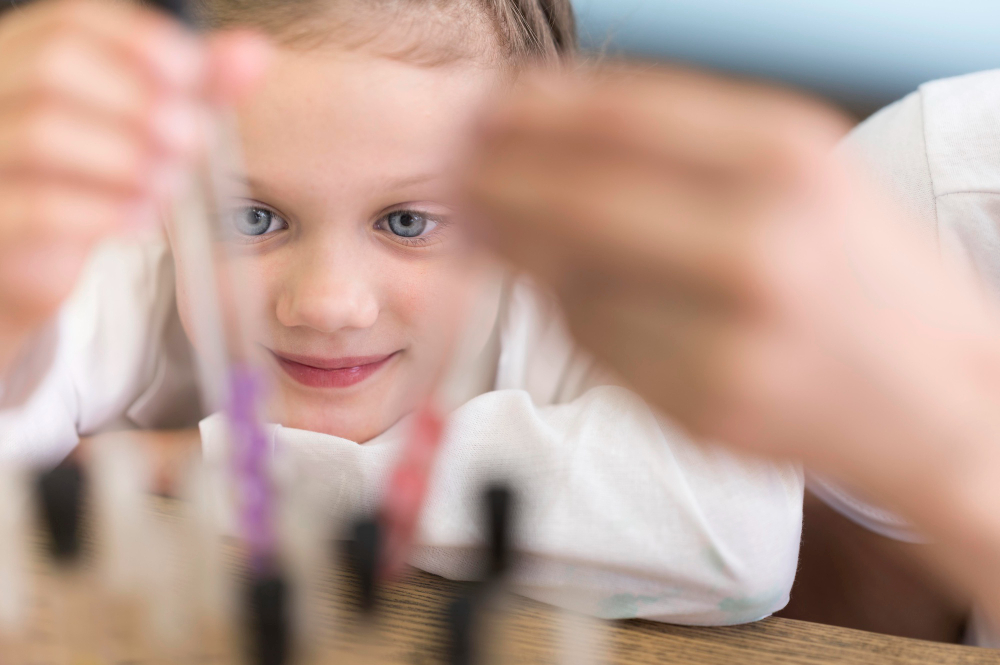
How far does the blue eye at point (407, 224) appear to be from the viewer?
52 cm

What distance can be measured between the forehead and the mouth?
16 cm

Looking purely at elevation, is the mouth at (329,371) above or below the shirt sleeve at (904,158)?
below

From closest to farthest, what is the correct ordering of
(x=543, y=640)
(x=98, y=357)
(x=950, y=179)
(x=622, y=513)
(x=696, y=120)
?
1. (x=696, y=120)
2. (x=543, y=640)
3. (x=622, y=513)
4. (x=950, y=179)
5. (x=98, y=357)

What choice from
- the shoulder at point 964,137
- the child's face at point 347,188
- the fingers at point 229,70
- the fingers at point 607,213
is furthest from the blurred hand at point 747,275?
the shoulder at point 964,137

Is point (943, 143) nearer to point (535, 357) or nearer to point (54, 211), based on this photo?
point (535, 357)

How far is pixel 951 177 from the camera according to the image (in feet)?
1.78

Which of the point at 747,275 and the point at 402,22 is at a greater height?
the point at 402,22

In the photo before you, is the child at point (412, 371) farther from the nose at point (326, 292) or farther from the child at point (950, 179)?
the child at point (950, 179)

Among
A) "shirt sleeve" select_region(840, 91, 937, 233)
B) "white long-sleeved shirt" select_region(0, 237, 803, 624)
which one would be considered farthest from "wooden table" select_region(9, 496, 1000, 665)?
"shirt sleeve" select_region(840, 91, 937, 233)

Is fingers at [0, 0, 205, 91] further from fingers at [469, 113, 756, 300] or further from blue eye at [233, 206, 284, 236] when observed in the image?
blue eye at [233, 206, 284, 236]

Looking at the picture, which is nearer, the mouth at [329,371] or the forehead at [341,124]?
the forehead at [341,124]

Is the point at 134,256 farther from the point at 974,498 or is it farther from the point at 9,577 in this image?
the point at 974,498

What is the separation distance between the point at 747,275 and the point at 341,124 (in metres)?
0.36

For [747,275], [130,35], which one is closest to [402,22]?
[130,35]
